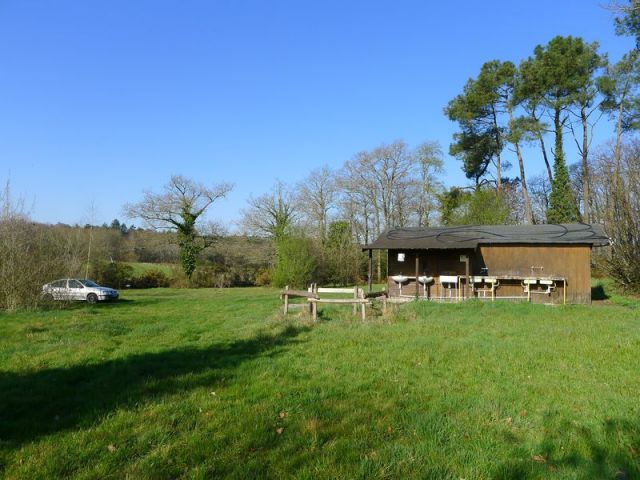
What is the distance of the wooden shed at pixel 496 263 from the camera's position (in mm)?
18172

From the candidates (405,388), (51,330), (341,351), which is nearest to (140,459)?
(405,388)

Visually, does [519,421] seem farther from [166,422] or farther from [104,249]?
[104,249]

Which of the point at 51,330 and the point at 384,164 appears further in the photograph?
the point at 384,164

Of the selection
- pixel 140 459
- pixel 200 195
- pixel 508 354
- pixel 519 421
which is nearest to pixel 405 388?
pixel 519 421

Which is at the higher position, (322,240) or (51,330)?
(322,240)

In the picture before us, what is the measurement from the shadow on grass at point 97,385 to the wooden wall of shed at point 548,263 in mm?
13974

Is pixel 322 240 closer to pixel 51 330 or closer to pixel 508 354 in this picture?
pixel 51 330

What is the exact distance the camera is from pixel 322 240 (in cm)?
3734

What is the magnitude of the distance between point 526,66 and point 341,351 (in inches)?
1210

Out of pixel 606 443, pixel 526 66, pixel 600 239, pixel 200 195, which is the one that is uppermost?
pixel 526 66

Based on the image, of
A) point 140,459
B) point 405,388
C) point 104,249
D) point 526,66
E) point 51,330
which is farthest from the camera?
point 104,249

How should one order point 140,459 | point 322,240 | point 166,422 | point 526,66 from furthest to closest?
1. point 322,240
2. point 526,66
3. point 166,422
4. point 140,459

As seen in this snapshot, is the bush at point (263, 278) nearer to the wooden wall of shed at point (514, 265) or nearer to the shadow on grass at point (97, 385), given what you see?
the wooden wall of shed at point (514, 265)

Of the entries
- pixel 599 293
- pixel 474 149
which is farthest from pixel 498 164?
pixel 599 293
